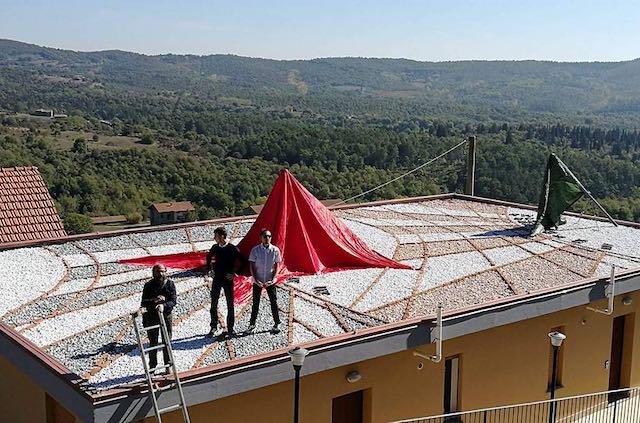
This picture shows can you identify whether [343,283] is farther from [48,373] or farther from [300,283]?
[48,373]

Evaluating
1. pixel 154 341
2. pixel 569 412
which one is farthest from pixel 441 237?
pixel 154 341

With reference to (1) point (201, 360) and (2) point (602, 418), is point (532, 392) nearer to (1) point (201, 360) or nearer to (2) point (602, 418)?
(2) point (602, 418)

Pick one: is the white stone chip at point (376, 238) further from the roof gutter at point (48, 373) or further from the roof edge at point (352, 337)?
the roof gutter at point (48, 373)

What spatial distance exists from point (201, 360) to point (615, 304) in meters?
8.45

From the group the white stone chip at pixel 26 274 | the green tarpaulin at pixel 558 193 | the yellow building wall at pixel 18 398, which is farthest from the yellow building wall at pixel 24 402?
the green tarpaulin at pixel 558 193

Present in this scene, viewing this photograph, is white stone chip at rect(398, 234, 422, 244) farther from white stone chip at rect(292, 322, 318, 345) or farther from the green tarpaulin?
white stone chip at rect(292, 322, 318, 345)

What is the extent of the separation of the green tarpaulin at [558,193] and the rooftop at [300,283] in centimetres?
44

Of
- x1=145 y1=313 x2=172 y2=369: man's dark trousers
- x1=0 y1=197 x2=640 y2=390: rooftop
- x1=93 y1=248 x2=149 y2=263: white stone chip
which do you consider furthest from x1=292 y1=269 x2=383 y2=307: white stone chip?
x1=93 y1=248 x2=149 y2=263: white stone chip

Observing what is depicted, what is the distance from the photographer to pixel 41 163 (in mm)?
49531

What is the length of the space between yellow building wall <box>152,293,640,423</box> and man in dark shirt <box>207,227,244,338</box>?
106 cm

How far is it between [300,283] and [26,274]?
4.84 m

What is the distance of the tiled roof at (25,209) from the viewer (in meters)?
15.9

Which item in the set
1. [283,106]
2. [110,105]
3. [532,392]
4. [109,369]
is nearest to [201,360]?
[109,369]

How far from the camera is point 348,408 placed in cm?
1043
